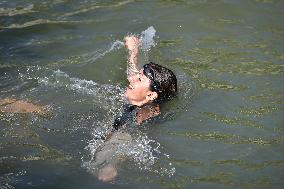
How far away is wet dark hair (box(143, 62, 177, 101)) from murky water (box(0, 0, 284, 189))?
458 mm

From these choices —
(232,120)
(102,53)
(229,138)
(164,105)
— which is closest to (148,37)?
(102,53)

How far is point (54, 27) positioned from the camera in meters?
9.66

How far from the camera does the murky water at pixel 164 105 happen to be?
20.8 ft

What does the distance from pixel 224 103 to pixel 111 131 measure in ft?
6.54

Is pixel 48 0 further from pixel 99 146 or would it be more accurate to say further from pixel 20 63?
pixel 99 146

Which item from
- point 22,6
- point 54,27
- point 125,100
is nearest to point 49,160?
point 125,100

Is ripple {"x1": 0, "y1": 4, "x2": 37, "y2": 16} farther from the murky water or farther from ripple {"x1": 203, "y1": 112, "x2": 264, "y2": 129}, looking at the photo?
ripple {"x1": 203, "y1": 112, "x2": 264, "y2": 129}

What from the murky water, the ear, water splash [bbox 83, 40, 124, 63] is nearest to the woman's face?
the ear

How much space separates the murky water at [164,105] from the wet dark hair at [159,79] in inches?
18.0

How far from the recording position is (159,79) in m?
6.84

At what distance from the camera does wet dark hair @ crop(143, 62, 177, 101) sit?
22.4 feet

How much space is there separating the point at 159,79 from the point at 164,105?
0.67 m

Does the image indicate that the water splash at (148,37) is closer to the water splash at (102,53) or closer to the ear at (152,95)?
the water splash at (102,53)

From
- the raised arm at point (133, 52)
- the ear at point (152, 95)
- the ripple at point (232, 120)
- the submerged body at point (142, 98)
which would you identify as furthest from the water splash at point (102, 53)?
the ripple at point (232, 120)
